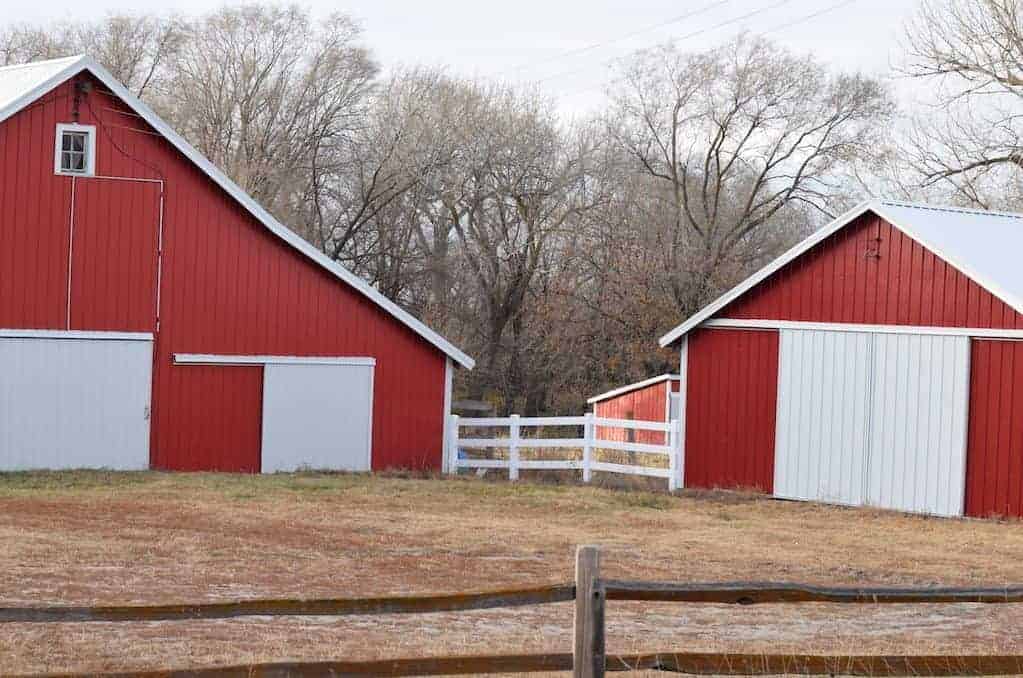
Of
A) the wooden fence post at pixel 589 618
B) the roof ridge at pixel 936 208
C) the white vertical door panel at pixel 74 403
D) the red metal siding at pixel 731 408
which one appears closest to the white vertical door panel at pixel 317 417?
the white vertical door panel at pixel 74 403

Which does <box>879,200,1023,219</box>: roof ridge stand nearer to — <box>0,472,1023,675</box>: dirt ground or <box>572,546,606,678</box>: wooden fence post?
<box>0,472,1023,675</box>: dirt ground

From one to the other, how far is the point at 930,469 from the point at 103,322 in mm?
12265

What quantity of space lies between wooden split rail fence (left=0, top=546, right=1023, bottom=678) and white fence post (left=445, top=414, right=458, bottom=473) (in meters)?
18.1

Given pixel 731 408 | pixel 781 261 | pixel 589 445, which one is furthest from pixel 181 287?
pixel 781 261

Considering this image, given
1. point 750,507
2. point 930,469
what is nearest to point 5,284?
point 750,507

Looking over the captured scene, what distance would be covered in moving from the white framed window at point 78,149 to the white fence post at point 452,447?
7.27m

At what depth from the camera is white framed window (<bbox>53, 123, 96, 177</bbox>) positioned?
76.1ft

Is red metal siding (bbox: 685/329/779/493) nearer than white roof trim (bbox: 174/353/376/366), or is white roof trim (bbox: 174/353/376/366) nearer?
red metal siding (bbox: 685/329/779/493)

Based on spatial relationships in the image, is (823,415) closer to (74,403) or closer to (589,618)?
(74,403)

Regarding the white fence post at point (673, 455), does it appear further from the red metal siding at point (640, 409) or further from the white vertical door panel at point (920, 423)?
the red metal siding at point (640, 409)

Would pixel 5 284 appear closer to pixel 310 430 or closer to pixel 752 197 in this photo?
pixel 310 430

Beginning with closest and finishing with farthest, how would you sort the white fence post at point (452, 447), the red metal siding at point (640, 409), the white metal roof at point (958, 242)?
the white metal roof at point (958, 242) → the white fence post at point (452, 447) → the red metal siding at point (640, 409)

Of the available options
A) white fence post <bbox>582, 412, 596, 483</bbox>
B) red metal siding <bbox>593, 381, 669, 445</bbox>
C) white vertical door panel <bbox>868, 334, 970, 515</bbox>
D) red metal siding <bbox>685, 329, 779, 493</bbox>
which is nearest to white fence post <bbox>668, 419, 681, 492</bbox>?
red metal siding <bbox>685, 329, 779, 493</bbox>

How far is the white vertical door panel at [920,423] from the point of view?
2094 cm
